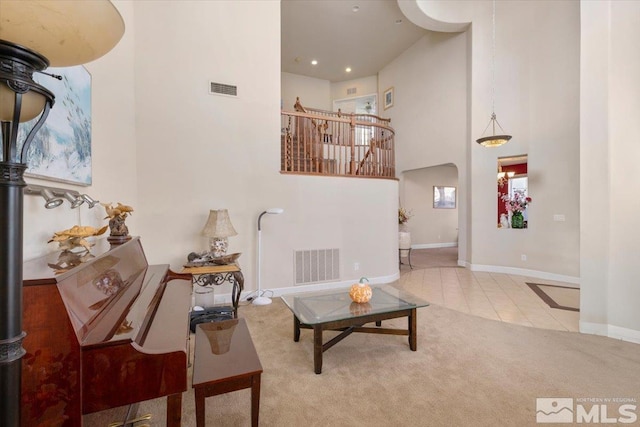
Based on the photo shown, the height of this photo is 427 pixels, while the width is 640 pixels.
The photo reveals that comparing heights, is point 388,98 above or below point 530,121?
above

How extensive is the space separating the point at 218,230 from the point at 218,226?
0.05m

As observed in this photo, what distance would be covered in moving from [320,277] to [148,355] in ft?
11.5

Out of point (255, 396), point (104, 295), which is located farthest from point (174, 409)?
point (104, 295)

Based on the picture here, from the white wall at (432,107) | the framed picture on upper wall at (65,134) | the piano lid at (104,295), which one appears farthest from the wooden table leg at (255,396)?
the white wall at (432,107)

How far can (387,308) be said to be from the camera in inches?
102

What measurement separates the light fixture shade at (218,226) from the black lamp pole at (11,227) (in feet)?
8.79

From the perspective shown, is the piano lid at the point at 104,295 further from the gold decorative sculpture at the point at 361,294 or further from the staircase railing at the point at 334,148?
the staircase railing at the point at 334,148

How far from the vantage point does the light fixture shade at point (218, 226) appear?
3.41 m

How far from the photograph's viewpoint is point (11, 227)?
28.8 inches

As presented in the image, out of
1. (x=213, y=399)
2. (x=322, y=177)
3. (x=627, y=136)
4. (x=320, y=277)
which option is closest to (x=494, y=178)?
(x=627, y=136)

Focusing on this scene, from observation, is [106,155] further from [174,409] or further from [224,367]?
[174,409]

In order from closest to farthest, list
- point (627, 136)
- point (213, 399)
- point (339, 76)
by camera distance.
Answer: point (213, 399) → point (627, 136) → point (339, 76)

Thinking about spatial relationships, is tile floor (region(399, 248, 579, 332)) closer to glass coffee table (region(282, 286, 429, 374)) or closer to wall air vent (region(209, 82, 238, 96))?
glass coffee table (region(282, 286, 429, 374))

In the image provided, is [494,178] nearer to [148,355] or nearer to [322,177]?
[322,177]
